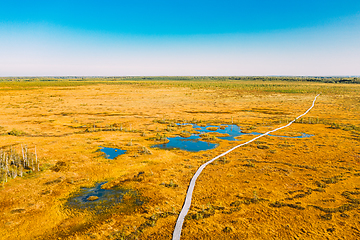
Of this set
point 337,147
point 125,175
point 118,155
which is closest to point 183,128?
point 118,155

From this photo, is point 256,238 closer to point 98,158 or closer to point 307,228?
point 307,228

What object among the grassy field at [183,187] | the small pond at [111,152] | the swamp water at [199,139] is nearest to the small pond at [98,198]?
Answer: the grassy field at [183,187]

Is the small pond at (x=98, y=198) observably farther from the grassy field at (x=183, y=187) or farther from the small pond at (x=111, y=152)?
the small pond at (x=111, y=152)

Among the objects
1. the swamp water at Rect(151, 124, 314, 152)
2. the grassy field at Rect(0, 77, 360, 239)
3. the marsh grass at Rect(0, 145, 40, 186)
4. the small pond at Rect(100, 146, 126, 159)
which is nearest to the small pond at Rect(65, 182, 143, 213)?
the grassy field at Rect(0, 77, 360, 239)

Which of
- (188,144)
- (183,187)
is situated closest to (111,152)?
(188,144)

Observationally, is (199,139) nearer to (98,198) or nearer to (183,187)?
(183,187)

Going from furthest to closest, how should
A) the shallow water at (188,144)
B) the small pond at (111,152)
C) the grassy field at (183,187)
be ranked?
the shallow water at (188,144) → the small pond at (111,152) → the grassy field at (183,187)
